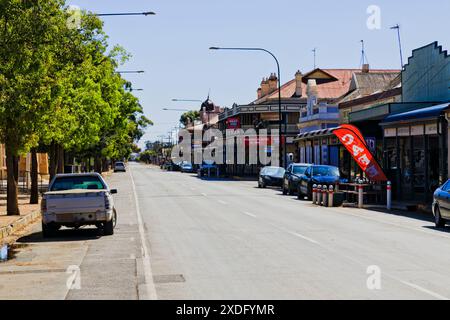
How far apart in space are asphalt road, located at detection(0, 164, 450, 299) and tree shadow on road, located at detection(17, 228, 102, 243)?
3 cm

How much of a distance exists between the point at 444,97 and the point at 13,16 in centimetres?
2259

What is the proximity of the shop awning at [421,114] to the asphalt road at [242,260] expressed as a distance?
21.4ft

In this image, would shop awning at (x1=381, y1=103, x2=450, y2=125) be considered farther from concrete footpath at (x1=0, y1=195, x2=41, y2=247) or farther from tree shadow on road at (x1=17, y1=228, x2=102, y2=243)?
concrete footpath at (x1=0, y1=195, x2=41, y2=247)

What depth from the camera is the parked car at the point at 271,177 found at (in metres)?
49.1

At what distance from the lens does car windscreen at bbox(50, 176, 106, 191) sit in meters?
19.7

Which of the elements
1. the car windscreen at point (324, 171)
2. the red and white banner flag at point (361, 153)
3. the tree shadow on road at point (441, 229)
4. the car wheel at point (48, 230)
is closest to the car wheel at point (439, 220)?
the tree shadow on road at point (441, 229)

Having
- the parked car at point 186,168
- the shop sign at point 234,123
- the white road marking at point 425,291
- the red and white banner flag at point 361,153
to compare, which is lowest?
the white road marking at point 425,291

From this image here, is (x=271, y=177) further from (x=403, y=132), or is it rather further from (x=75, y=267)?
(x=75, y=267)

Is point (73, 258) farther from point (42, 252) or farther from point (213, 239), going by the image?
point (213, 239)

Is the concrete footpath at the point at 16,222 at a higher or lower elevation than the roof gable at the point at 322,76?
lower

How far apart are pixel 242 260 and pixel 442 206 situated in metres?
9.23

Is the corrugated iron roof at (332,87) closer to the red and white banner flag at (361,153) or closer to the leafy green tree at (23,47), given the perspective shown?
the red and white banner flag at (361,153)

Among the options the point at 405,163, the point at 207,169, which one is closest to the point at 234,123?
the point at 207,169

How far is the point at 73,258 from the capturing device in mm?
14648
